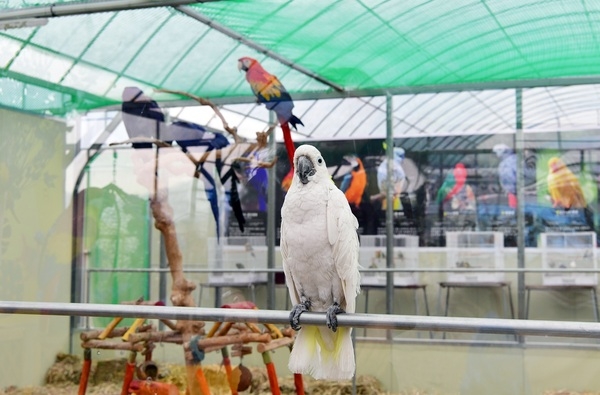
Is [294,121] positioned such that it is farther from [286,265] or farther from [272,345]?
[286,265]

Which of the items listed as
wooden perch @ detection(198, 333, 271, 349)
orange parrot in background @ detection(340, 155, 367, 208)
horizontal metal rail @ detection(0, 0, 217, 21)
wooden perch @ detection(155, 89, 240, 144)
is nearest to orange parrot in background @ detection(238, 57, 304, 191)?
wooden perch @ detection(155, 89, 240, 144)

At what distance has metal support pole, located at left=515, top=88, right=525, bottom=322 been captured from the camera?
14.0 feet

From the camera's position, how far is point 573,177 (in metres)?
4.35

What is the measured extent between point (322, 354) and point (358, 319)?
13.9 inches

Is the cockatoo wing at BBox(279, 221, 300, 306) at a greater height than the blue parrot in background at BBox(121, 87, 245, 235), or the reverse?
the blue parrot in background at BBox(121, 87, 245, 235)

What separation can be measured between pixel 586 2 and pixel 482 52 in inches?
26.7

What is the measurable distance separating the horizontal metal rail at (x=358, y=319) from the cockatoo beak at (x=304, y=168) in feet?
1.78

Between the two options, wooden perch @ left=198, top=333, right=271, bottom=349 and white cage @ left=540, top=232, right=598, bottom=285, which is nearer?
wooden perch @ left=198, top=333, right=271, bottom=349

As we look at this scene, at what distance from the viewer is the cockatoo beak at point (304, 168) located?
204 cm

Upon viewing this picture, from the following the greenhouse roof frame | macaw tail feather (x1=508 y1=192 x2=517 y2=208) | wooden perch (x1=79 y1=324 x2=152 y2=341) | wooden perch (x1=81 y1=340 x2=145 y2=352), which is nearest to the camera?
wooden perch (x1=81 y1=340 x2=145 y2=352)

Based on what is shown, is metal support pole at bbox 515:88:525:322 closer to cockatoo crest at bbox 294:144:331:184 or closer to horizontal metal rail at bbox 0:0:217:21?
horizontal metal rail at bbox 0:0:217:21

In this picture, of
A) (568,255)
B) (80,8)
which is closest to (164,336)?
(80,8)

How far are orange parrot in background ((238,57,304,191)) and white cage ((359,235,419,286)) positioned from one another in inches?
37.5

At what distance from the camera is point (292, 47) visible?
12.1 feet
